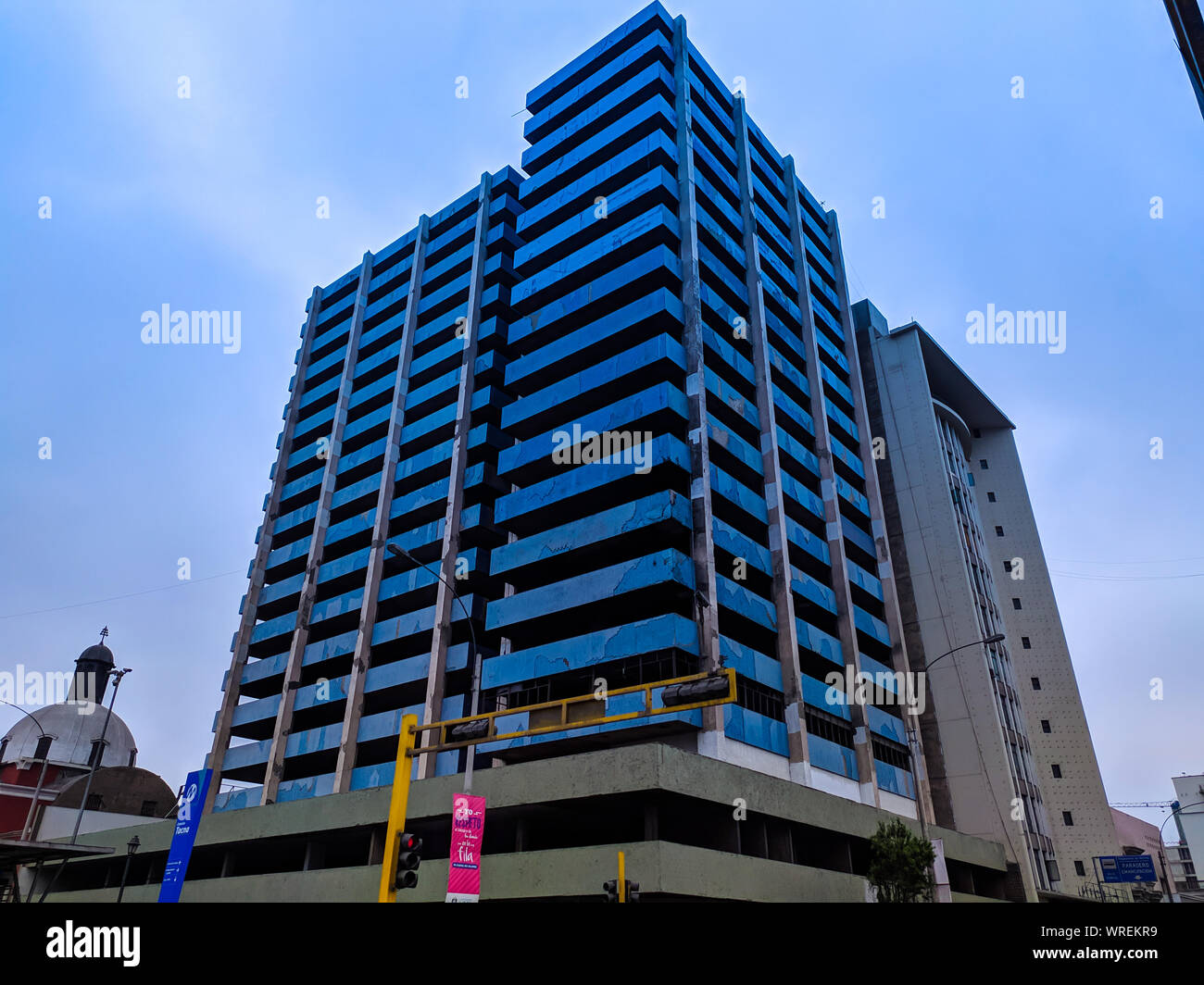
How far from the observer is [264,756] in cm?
5675

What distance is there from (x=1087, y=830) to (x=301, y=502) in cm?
6626

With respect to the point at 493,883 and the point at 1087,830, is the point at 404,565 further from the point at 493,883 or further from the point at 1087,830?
the point at 1087,830

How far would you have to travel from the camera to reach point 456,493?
55938 mm

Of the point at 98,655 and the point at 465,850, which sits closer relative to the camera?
the point at 465,850

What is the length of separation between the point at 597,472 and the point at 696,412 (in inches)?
248

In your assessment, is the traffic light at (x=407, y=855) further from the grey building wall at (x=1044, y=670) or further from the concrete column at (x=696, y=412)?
the grey building wall at (x=1044, y=670)

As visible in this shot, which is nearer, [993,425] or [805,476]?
[805,476]

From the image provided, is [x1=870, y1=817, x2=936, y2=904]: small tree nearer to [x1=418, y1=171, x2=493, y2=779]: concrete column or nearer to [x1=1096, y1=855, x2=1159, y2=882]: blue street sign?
[x1=418, y1=171, x2=493, y2=779]: concrete column

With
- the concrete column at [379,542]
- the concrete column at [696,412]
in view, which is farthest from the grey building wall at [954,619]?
the concrete column at [379,542]

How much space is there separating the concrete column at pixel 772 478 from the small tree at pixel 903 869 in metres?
8.59

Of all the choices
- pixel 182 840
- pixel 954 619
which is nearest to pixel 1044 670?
pixel 954 619

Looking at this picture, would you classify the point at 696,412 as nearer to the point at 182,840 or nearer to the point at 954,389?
the point at 182,840

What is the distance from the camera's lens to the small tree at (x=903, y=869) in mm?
30109

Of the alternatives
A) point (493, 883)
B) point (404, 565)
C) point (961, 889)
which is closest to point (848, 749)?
point (961, 889)
